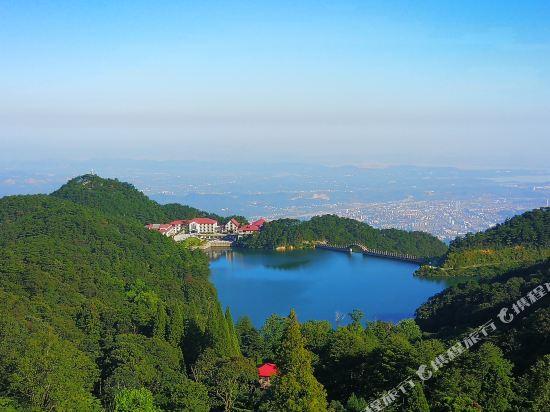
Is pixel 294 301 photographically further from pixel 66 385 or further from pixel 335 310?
pixel 66 385

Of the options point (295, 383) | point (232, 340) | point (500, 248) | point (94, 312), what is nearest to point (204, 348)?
point (232, 340)

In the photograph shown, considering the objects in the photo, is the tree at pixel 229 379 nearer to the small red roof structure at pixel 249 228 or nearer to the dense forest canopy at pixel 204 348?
the dense forest canopy at pixel 204 348

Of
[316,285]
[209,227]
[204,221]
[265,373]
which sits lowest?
[316,285]

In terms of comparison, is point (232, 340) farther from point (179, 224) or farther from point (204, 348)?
point (179, 224)

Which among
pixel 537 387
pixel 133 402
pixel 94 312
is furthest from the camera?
pixel 94 312

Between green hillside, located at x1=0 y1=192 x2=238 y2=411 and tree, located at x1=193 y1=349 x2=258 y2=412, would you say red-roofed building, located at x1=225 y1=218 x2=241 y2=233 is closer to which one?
green hillside, located at x1=0 y1=192 x2=238 y2=411
